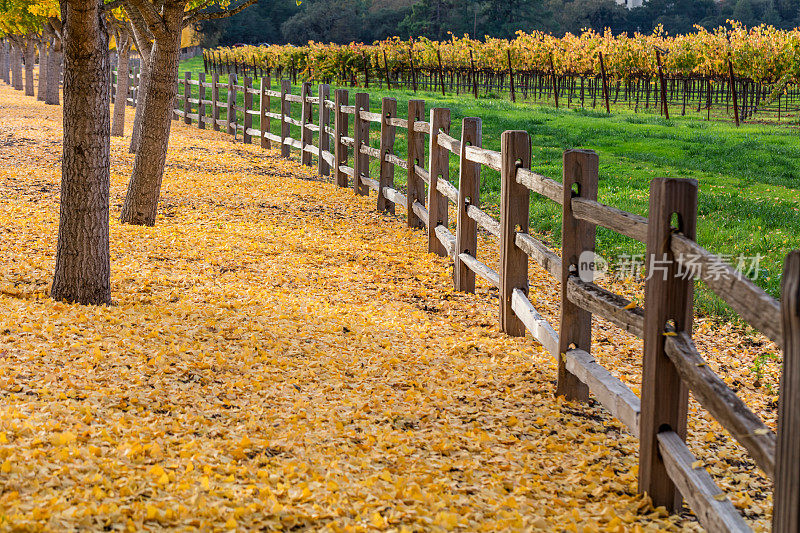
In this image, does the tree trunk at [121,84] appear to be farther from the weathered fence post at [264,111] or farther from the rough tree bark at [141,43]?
the weathered fence post at [264,111]

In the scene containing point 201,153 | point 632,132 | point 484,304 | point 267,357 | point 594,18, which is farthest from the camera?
point 594,18

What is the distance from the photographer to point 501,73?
43.8m

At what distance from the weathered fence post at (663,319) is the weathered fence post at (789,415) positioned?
1137mm

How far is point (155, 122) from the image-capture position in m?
10.1

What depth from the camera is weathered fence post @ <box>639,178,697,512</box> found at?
3.49 metres

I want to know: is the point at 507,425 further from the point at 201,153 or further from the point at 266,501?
the point at 201,153

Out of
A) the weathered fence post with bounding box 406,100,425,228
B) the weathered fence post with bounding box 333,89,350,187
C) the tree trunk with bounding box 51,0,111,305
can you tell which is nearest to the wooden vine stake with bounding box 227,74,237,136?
the weathered fence post with bounding box 333,89,350,187

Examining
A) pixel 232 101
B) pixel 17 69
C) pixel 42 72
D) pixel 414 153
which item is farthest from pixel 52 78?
pixel 414 153

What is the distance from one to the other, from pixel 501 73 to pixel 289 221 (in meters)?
34.6

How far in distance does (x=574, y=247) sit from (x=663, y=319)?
1512 millimetres

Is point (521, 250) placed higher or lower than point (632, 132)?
lower

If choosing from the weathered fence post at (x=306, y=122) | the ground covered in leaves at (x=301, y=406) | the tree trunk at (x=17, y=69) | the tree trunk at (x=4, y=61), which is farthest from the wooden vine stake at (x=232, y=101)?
the tree trunk at (x=4, y=61)

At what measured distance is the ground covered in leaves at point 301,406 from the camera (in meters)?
3.61

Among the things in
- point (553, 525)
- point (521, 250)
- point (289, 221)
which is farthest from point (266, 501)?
point (289, 221)
